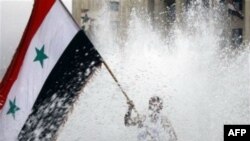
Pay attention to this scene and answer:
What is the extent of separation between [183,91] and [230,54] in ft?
50.3

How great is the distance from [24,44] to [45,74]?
0.38 m

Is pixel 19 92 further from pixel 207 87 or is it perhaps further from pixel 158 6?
pixel 158 6

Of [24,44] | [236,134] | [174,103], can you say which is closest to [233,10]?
[174,103]

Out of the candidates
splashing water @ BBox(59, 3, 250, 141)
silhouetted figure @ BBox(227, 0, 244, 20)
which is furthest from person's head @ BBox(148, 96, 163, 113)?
silhouetted figure @ BBox(227, 0, 244, 20)

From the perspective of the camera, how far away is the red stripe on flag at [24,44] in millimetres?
5977

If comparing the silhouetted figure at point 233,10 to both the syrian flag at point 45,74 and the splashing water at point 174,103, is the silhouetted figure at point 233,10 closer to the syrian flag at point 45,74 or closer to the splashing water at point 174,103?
the splashing water at point 174,103

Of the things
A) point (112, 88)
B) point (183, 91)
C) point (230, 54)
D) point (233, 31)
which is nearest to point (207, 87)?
point (183, 91)

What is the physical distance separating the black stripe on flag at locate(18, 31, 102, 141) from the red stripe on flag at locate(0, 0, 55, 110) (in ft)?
1.03

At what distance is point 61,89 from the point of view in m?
6.04

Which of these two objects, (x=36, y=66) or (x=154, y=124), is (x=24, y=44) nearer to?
(x=36, y=66)

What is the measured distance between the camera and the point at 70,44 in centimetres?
612

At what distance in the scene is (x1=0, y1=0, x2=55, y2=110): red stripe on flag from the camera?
5977mm

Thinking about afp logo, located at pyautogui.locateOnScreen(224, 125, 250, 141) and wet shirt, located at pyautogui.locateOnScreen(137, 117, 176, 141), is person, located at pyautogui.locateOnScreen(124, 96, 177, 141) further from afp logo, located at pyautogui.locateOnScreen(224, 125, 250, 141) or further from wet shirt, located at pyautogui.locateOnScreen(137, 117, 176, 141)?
afp logo, located at pyautogui.locateOnScreen(224, 125, 250, 141)

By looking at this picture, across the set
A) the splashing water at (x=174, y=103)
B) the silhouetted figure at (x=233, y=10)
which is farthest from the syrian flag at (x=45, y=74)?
the silhouetted figure at (x=233, y=10)
